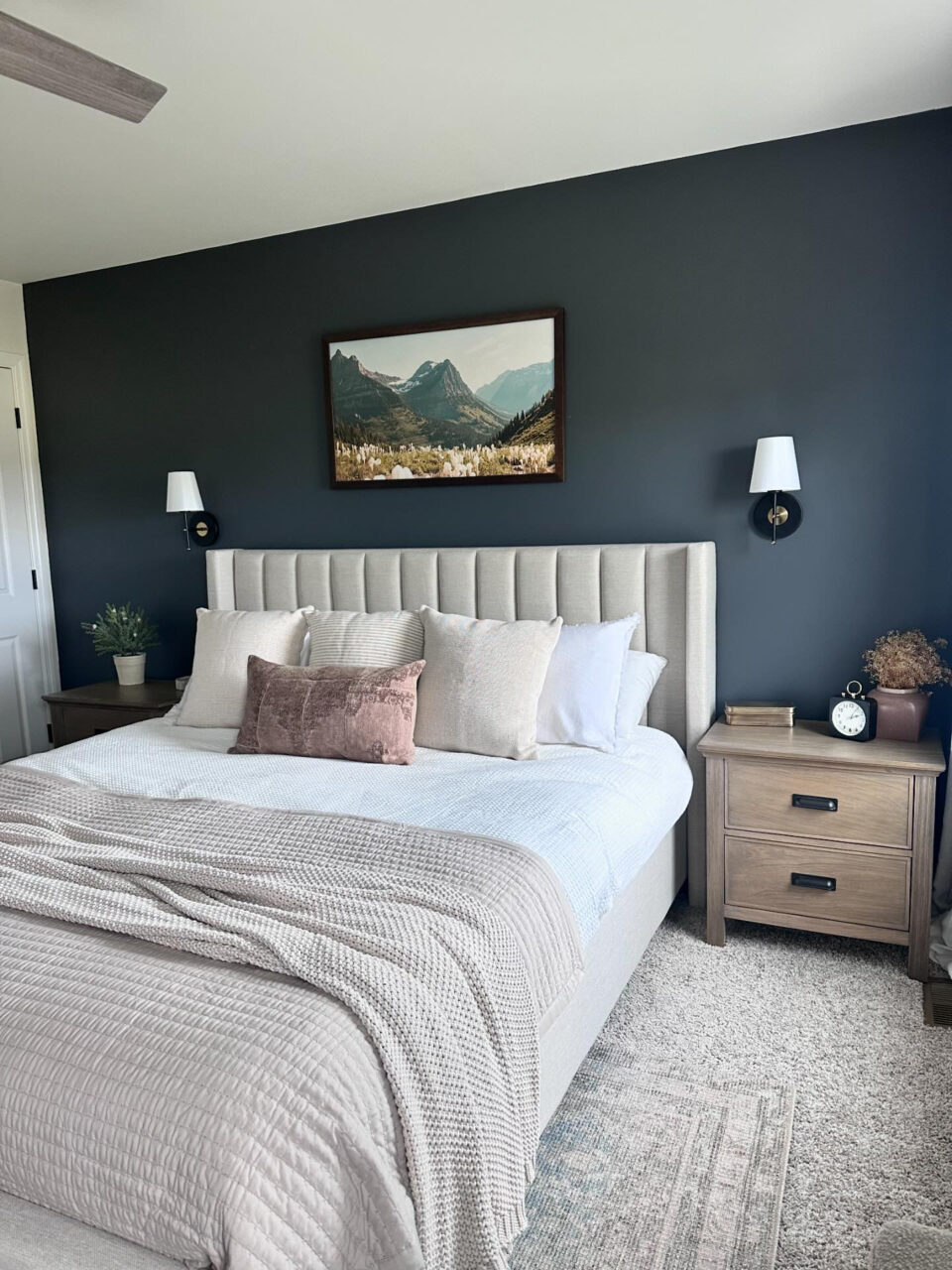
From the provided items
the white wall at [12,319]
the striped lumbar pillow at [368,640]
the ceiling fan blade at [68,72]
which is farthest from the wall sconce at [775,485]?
the white wall at [12,319]

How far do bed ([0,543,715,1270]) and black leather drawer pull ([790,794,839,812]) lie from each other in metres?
0.35

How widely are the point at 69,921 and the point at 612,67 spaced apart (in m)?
2.50

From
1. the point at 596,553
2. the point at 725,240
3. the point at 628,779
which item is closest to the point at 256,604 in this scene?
the point at 596,553

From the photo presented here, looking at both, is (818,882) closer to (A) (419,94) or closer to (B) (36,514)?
(A) (419,94)

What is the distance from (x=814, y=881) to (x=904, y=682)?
68 centimetres

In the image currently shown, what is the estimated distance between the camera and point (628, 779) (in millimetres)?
2639

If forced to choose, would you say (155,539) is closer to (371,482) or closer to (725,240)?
(371,482)

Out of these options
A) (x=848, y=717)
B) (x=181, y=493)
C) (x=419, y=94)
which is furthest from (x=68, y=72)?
(x=848, y=717)

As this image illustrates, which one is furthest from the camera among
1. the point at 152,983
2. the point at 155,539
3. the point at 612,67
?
the point at 155,539

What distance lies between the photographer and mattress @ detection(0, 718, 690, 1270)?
2129 millimetres

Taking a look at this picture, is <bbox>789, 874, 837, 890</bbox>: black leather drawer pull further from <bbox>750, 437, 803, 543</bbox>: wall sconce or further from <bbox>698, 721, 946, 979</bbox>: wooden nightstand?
<bbox>750, 437, 803, 543</bbox>: wall sconce

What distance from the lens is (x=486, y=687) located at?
2.89m

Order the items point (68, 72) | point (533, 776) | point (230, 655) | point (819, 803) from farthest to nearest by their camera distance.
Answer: point (230, 655), point (819, 803), point (533, 776), point (68, 72)

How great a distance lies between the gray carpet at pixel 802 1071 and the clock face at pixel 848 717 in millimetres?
697
